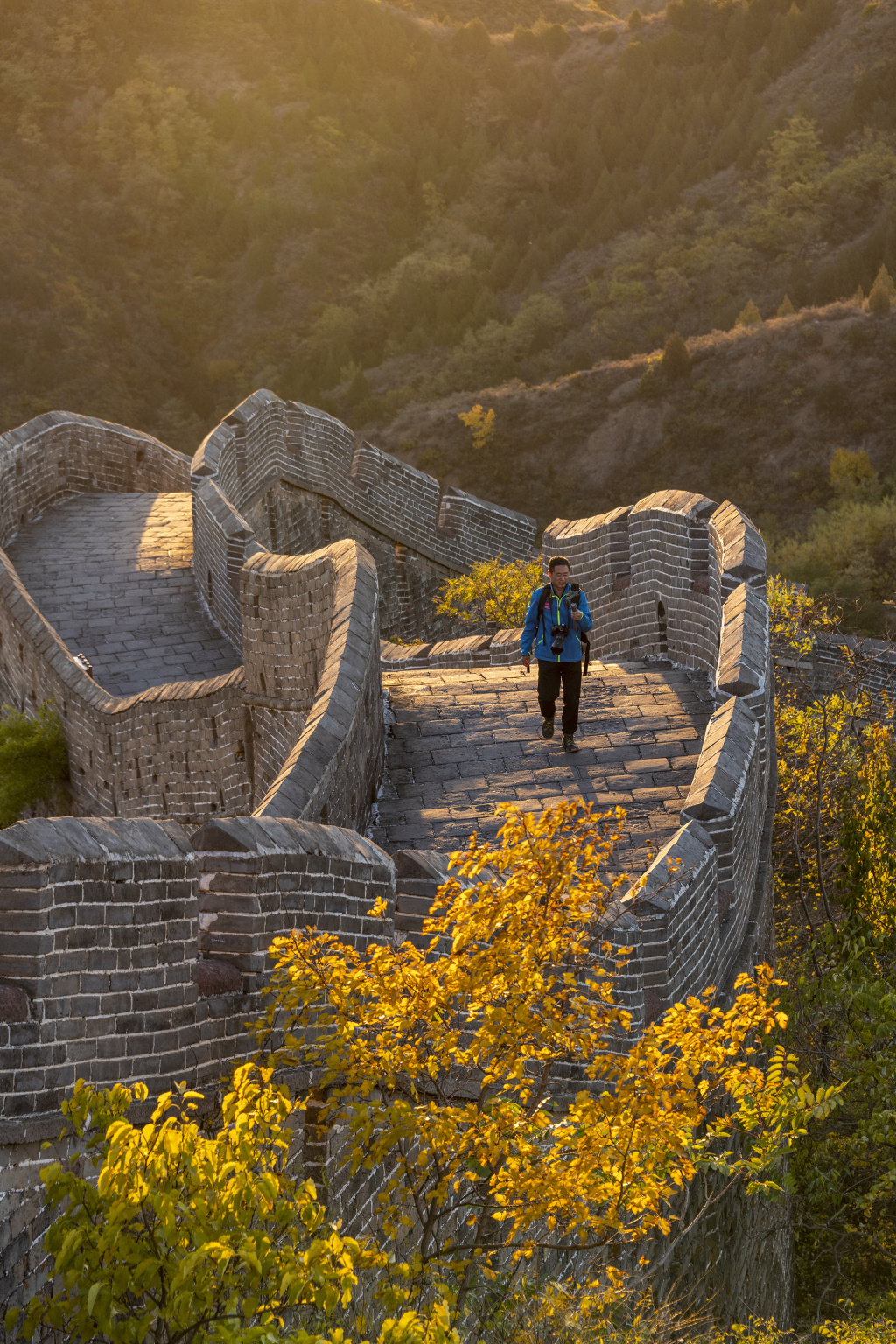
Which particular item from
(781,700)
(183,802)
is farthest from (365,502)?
(183,802)

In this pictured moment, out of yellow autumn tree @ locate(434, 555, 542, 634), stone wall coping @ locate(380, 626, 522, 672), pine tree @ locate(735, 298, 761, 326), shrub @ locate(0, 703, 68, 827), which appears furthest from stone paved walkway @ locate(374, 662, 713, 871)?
pine tree @ locate(735, 298, 761, 326)

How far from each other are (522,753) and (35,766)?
17.4 feet

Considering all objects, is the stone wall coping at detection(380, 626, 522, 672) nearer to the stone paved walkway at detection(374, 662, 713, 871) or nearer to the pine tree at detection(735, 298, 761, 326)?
the stone paved walkway at detection(374, 662, 713, 871)

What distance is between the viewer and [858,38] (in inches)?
1941

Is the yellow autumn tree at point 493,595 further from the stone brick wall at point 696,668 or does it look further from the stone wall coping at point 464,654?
the stone wall coping at point 464,654

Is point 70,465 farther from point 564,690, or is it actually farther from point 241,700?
point 564,690

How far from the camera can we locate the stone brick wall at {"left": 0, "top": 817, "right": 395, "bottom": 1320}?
3.72m

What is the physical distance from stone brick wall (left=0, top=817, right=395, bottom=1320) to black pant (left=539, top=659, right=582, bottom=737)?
3768 mm

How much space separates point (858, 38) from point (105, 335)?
91.1 feet

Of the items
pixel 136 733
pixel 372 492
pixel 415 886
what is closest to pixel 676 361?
pixel 372 492

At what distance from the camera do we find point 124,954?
13.8ft

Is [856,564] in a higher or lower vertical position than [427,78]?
lower

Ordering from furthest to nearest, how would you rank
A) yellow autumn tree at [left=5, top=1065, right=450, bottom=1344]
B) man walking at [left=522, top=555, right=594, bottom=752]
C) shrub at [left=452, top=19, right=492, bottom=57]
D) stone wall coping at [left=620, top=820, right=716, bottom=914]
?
shrub at [left=452, top=19, right=492, bottom=57] < man walking at [left=522, top=555, right=594, bottom=752] < stone wall coping at [left=620, top=820, right=716, bottom=914] < yellow autumn tree at [left=5, top=1065, right=450, bottom=1344]

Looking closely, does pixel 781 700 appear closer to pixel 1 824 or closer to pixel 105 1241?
pixel 1 824
